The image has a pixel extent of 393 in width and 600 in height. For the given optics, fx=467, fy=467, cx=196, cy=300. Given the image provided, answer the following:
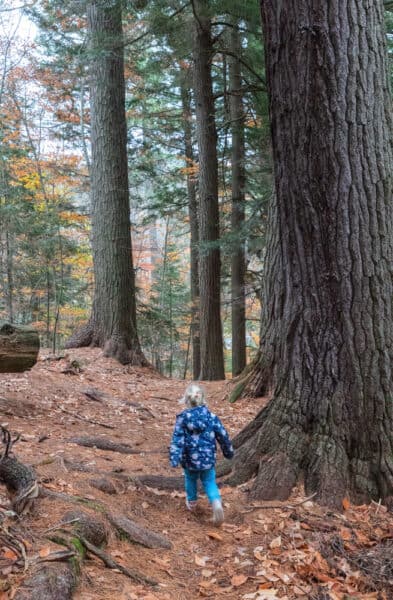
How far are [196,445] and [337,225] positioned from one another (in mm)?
2237

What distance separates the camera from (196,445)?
4.15m

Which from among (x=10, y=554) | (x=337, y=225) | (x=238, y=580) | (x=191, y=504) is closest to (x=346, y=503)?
(x=238, y=580)

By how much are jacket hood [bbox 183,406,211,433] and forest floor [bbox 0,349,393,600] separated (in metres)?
0.61

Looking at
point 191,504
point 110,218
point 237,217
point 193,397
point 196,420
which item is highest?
point 237,217

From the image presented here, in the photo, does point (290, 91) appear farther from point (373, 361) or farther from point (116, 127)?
point (116, 127)

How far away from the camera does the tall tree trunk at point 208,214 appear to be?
1109 cm

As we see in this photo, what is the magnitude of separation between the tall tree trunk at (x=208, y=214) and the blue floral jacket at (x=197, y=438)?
23.9 feet

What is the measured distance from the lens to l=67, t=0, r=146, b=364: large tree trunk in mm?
10797

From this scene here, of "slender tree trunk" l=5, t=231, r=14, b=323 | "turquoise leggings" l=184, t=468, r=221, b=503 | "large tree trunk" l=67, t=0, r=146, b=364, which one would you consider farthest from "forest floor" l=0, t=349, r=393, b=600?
"slender tree trunk" l=5, t=231, r=14, b=323

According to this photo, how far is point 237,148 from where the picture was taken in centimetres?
1401

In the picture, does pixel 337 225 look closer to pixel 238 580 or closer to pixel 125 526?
pixel 238 580

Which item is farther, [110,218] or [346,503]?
[110,218]

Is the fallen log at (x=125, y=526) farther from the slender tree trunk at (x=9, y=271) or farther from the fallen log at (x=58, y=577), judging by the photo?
the slender tree trunk at (x=9, y=271)

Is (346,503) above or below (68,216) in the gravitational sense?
below
